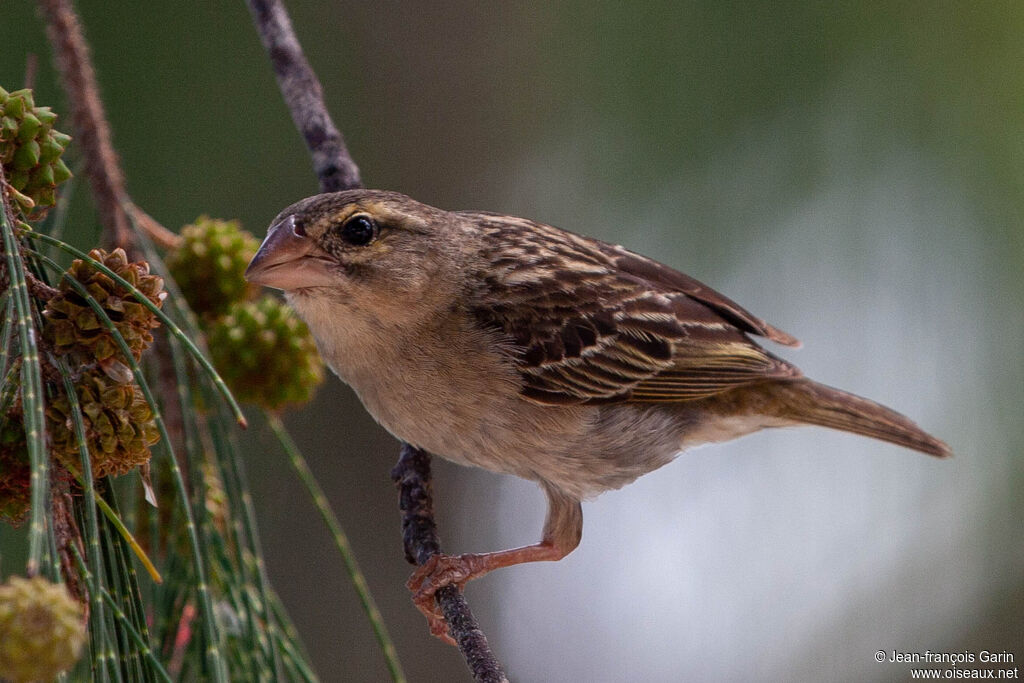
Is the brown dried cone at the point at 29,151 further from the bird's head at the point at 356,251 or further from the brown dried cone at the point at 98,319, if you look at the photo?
the bird's head at the point at 356,251

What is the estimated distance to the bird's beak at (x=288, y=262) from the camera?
2.28 m

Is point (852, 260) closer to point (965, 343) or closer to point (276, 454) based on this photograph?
point (965, 343)

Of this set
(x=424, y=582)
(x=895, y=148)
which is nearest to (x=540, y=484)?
(x=424, y=582)

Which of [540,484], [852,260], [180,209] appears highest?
[180,209]

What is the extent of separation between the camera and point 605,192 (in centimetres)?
440

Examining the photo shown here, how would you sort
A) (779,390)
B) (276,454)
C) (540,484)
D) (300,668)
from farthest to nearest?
(276,454)
(779,390)
(540,484)
(300,668)

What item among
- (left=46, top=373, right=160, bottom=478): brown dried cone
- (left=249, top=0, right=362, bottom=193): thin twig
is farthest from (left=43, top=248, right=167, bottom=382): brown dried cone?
(left=249, top=0, right=362, bottom=193): thin twig

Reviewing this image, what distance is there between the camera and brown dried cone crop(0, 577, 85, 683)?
845 mm

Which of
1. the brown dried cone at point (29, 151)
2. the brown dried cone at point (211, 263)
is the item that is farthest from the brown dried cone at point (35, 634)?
the brown dried cone at point (211, 263)

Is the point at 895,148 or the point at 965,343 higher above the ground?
the point at 895,148

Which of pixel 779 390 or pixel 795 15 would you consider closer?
pixel 779 390

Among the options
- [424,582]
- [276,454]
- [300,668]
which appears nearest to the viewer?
[300,668]

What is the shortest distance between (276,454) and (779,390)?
9.10 ft

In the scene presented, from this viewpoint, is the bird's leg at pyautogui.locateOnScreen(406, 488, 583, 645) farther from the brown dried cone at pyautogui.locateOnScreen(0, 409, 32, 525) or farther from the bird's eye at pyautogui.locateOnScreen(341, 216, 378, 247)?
the brown dried cone at pyautogui.locateOnScreen(0, 409, 32, 525)
